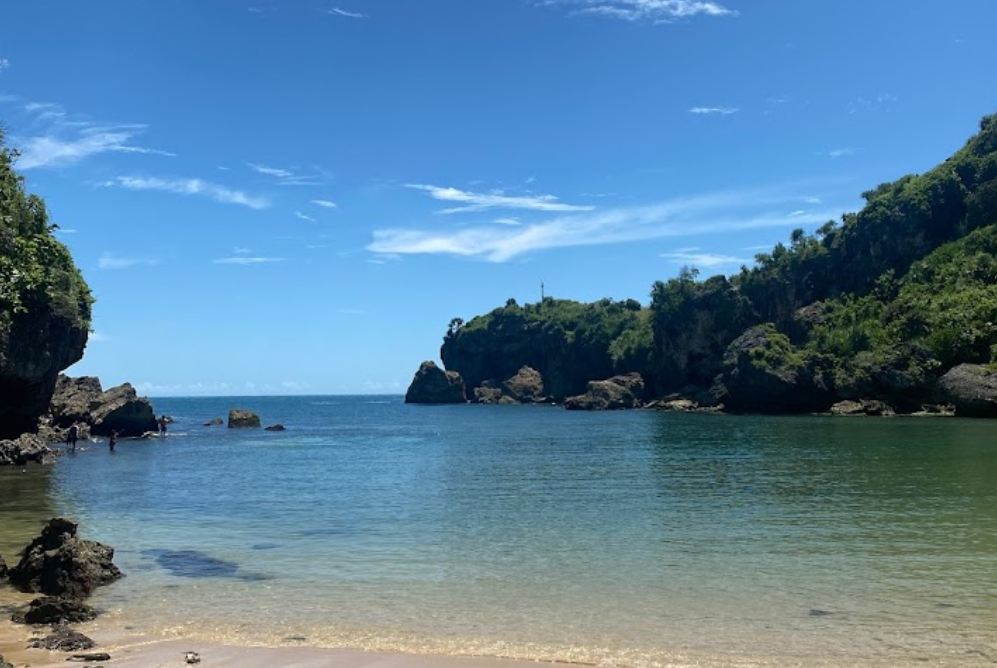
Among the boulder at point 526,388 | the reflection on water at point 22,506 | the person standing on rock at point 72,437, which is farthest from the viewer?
the boulder at point 526,388

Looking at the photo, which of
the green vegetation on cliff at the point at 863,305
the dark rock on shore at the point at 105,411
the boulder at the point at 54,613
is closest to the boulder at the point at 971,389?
the green vegetation on cliff at the point at 863,305

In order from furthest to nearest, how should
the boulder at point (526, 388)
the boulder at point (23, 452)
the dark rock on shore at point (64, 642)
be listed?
the boulder at point (526, 388)
the boulder at point (23, 452)
the dark rock on shore at point (64, 642)

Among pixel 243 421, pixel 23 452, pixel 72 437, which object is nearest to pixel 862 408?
pixel 243 421

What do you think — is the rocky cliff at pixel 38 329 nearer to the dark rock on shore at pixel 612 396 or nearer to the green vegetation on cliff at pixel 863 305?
the green vegetation on cliff at pixel 863 305

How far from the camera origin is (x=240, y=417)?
10475 centimetres

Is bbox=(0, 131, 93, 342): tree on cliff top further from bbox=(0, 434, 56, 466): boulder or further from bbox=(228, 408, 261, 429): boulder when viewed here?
bbox=(228, 408, 261, 429): boulder

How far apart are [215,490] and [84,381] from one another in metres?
62.9

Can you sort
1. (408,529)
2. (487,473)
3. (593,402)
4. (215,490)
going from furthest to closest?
(593,402), (487,473), (215,490), (408,529)

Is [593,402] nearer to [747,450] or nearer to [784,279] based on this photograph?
[784,279]

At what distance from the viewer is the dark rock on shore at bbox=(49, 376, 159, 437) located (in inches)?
3063

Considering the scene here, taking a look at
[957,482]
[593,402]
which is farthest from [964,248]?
[957,482]

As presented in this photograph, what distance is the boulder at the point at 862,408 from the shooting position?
8933 cm

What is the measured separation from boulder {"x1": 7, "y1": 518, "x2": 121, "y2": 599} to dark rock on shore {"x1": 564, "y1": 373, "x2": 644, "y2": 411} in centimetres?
12317

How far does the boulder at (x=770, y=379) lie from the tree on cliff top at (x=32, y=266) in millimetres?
80035
